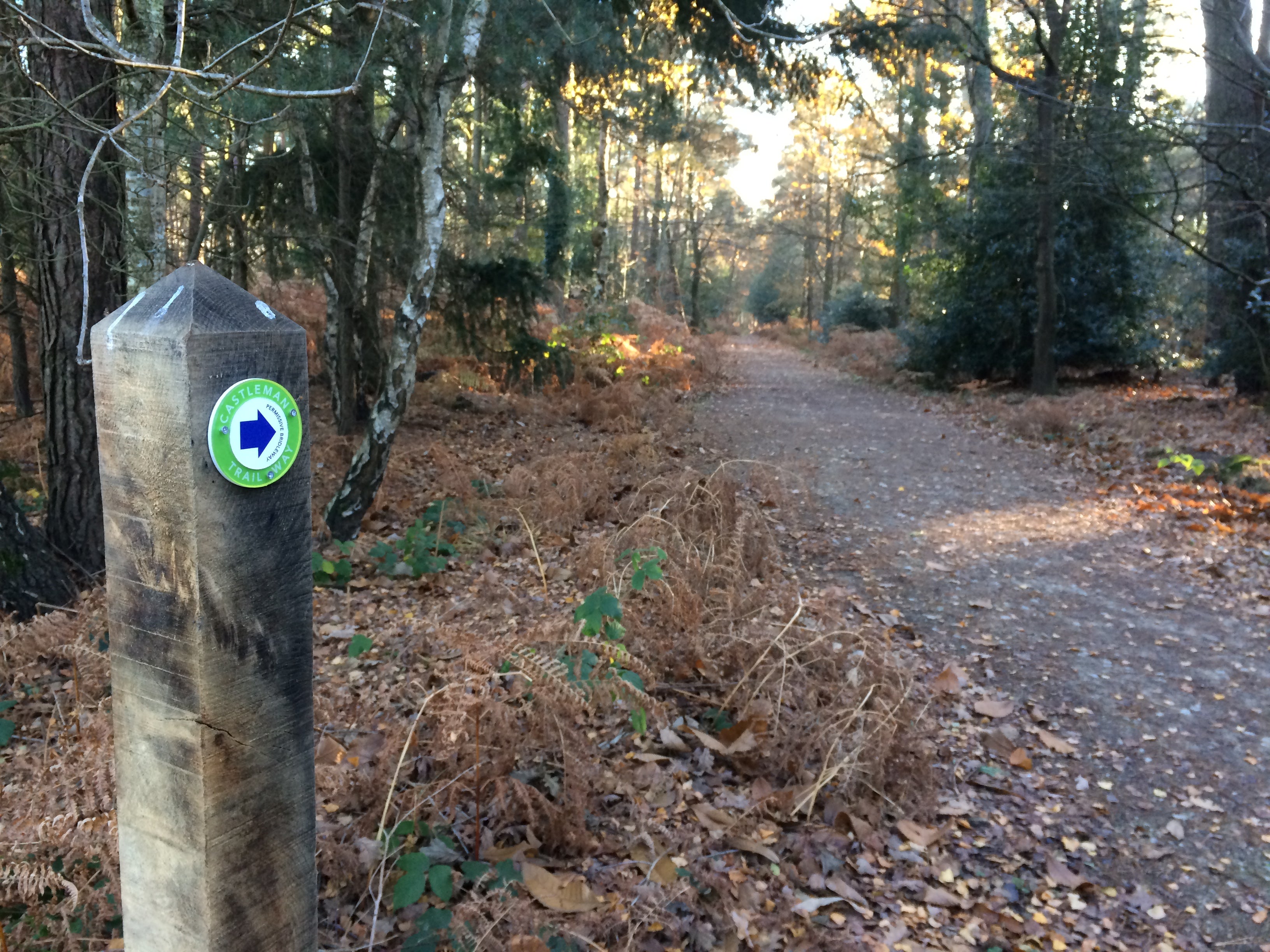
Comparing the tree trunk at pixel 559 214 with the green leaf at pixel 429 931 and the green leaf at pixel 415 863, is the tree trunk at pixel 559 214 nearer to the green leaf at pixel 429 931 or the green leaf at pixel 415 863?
the green leaf at pixel 415 863

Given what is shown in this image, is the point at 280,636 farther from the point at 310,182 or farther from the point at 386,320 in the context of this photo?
the point at 386,320

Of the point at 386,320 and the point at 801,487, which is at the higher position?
the point at 386,320

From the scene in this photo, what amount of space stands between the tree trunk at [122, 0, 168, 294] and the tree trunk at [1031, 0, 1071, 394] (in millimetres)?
11990

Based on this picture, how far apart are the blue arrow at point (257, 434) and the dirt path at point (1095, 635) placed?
3804mm

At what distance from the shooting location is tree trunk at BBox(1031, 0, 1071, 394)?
13484 mm

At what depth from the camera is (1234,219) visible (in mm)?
11000

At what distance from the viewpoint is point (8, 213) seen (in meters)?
6.59

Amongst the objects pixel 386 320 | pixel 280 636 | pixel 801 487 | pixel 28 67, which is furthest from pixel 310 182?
pixel 280 636

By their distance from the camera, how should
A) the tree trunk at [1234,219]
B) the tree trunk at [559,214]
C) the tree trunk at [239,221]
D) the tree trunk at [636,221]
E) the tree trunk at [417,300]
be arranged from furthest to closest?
the tree trunk at [636,221] < the tree trunk at [559,214] < the tree trunk at [1234,219] < the tree trunk at [417,300] < the tree trunk at [239,221]

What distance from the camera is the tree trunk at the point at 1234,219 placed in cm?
1162

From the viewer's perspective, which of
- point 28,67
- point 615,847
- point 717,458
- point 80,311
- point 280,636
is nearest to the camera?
point 280,636

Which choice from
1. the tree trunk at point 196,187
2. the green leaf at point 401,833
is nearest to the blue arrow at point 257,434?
the green leaf at point 401,833

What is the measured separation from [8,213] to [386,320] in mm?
6426

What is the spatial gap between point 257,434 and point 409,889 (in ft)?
5.56
